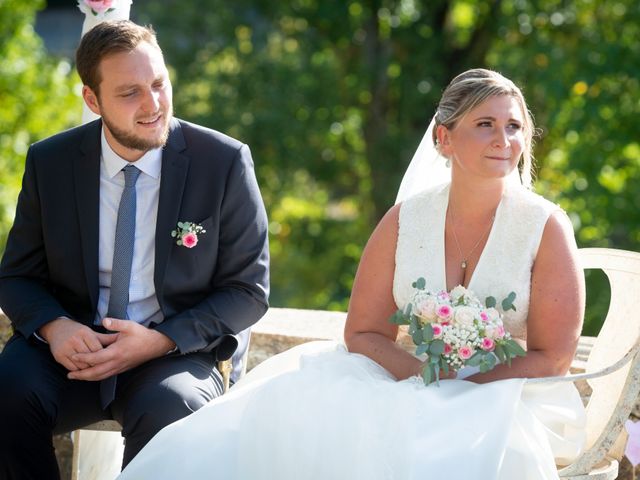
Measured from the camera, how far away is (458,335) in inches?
119

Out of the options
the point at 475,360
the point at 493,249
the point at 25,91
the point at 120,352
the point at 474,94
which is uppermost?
the point at 474,94

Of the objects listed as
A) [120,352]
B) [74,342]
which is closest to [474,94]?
[120,352]

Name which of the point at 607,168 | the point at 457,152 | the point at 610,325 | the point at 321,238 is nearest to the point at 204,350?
the point at 457,152

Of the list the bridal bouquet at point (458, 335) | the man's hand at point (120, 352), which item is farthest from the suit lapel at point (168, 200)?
the bridal bouquet at point (458, 335)

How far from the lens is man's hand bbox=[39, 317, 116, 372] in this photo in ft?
11.0

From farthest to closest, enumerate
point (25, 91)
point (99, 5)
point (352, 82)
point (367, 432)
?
point (352, 82) → point (25, 91) → point (99, 5) → point (367, 432)

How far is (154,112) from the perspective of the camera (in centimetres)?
345

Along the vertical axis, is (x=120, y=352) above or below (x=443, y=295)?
below

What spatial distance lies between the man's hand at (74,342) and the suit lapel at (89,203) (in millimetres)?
175

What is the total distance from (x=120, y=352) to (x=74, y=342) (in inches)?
6.3

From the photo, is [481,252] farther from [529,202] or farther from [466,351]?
[466,351]

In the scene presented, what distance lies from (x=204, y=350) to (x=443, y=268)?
0.86m

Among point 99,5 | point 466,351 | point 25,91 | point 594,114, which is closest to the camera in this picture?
point 466,351

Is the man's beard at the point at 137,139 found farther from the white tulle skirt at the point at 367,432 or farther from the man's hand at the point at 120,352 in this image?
the white tulle skirt at the point at 367,432
